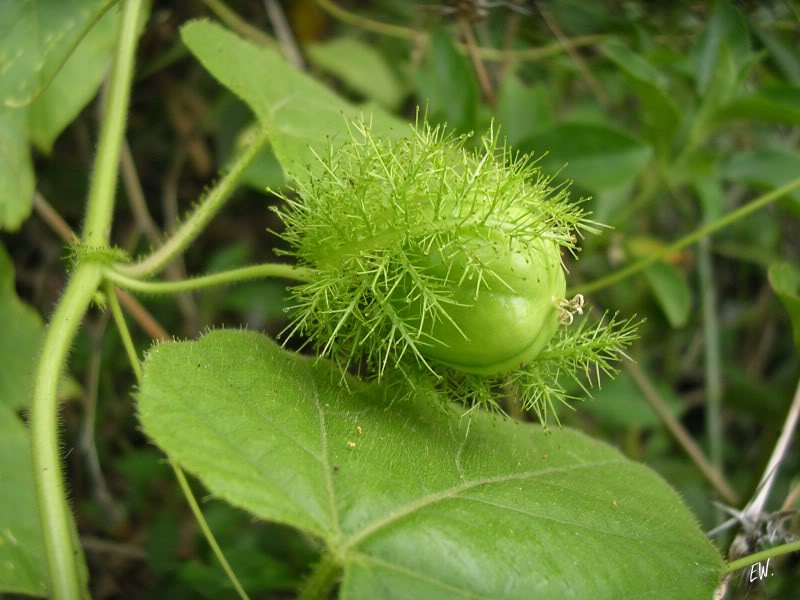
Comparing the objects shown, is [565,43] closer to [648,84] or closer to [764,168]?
[648,84]

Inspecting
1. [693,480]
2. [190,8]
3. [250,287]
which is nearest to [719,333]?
[693,480]

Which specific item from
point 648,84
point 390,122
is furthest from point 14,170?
point 648,84

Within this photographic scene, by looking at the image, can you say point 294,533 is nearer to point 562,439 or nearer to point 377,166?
point 562,439

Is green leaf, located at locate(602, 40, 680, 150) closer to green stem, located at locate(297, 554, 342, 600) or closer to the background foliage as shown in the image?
the background foliage

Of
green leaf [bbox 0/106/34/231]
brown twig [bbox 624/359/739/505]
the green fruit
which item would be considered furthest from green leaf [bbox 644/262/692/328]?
green leaf [bbox 0/106/34/231]

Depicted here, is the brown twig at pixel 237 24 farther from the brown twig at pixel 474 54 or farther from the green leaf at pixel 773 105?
the green leaf at pixel 773 105

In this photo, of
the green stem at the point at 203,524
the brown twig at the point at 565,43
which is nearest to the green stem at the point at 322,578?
the green stem at the point at 203,524

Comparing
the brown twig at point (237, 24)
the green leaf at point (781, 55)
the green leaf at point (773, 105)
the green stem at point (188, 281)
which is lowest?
the green stem at point (188, 281)
